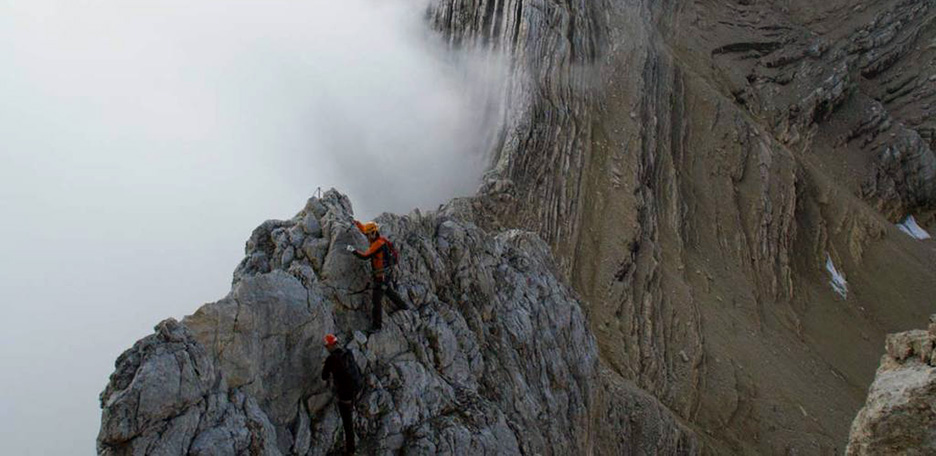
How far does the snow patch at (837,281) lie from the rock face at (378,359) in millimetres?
23097

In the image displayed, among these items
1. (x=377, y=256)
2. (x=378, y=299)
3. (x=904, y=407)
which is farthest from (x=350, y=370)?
(x=904, y=407)

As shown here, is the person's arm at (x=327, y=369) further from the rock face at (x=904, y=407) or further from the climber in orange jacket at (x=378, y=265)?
the rock face at (x=904, y=407)

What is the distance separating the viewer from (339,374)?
11.9 metres

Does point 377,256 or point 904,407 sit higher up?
point 377,256

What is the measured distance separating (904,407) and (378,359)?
28.0 feet

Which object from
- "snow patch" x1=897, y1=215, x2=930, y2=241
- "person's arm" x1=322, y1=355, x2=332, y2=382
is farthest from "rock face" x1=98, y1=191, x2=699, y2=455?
"snow patch" x1=897, y1=215, x2=930, y2=241

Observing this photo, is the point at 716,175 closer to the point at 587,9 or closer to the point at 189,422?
the point at 587,9

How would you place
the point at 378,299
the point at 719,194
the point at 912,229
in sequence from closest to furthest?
the point at 378,299, the point at 719,194, the point at 912,229

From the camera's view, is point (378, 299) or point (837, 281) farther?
point (837, 281)

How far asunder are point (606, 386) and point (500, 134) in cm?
1352

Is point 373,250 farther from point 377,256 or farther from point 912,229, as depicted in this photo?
point 912,229

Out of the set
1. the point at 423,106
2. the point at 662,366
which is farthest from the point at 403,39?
the point at 662,366

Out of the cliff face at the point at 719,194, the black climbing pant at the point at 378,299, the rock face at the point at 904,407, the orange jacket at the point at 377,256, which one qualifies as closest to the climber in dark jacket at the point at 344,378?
the black climbing pant at the point at 378,299

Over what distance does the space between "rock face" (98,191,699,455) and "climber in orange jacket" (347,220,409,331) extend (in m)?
0.29
